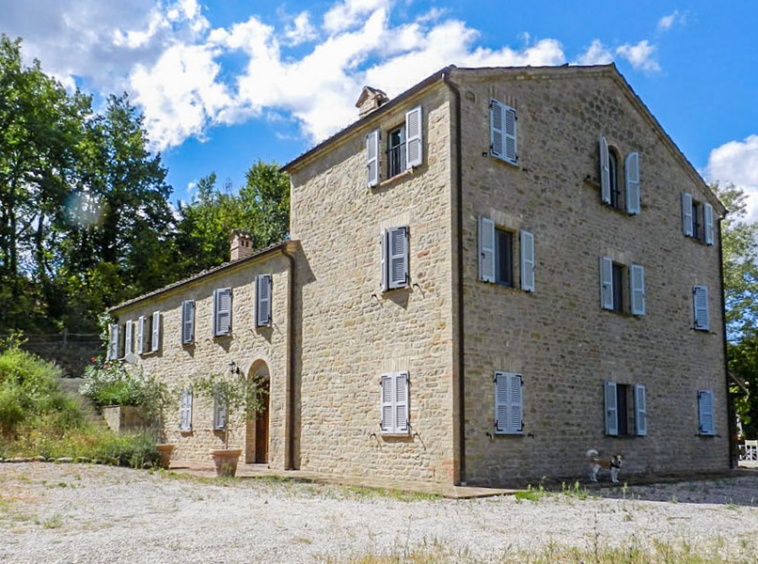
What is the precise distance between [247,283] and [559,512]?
11051mm

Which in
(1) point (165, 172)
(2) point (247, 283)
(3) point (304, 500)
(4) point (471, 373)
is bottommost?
(3) point (304, 500)

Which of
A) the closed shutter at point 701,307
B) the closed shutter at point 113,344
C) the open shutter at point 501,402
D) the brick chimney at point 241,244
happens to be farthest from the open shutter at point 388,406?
the closed shutter at point 113,344

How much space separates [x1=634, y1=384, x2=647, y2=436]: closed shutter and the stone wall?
0.74ft

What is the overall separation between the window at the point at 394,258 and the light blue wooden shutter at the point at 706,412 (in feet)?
29.5

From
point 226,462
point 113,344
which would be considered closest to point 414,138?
point 226,462

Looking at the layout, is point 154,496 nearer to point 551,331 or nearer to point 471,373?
point 471,373

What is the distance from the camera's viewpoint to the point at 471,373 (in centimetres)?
1234

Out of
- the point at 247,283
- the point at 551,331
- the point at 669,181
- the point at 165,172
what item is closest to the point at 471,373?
the point at 551,331

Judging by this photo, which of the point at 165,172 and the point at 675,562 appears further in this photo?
the point at 165,172

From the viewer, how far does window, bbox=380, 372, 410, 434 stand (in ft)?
42.5

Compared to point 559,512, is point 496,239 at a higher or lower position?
higher

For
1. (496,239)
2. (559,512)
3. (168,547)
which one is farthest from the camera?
(496,239)

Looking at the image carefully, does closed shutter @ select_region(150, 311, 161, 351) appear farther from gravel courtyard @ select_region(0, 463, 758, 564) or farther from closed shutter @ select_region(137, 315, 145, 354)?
gravel courtyard @ select_region(0, 463, 758, 564)

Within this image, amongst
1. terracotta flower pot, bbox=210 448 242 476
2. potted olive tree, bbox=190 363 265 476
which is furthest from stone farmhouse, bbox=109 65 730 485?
terracotta flower pot, bbox=210 448 242 476
